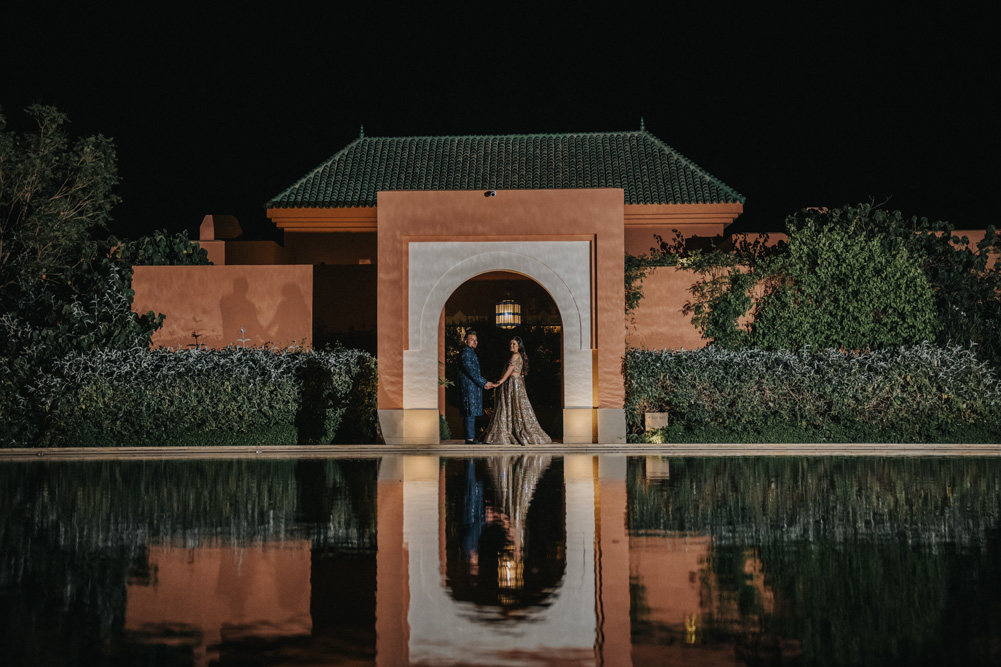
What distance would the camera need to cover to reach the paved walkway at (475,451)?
15633mm

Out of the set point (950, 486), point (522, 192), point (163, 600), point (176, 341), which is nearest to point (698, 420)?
point (522, 192)

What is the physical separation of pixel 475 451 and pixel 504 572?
385 inches

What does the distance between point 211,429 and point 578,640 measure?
13174mm

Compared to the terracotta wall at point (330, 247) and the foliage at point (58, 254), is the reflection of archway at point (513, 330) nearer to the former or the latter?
the terracotta wall at point (330, 247)

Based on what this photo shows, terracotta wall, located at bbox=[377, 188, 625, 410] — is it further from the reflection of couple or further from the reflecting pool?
the reflecting pool

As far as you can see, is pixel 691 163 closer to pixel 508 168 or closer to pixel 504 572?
pixel 508 168

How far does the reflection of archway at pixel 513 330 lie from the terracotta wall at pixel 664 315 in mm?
4030

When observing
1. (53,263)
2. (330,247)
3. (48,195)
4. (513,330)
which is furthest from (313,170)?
(53,263)

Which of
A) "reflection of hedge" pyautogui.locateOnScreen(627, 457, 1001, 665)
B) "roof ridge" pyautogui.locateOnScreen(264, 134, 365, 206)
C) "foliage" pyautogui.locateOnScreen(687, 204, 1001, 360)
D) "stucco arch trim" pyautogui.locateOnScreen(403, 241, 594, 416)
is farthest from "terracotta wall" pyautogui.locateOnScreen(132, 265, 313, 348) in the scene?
"reflection of hedge" pyautogui.locateOnScreen(627, 457, 1001, 665)

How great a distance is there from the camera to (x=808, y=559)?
687 centimetres

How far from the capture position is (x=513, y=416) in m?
17.3

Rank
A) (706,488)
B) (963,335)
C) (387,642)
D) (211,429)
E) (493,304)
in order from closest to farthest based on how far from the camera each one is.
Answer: (387,642) → (706,488) → (211,429) → (963,335) → (493,304)

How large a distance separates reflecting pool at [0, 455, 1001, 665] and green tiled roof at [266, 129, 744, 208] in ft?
40.4

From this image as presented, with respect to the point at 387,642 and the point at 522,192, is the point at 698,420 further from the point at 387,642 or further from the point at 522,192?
the point at 387,642
